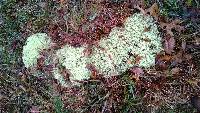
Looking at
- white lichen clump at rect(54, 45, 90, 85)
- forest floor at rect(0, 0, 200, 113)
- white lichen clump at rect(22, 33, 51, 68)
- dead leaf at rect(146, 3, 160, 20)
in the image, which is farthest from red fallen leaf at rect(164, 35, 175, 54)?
white lichen clump at rect(22, 33, 51, 68)

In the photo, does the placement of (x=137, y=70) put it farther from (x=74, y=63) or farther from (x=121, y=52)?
(x=74, y=63)

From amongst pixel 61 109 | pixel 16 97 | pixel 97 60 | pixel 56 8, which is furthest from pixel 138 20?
pixel 16 97

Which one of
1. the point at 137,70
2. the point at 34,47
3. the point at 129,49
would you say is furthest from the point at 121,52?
the point at 34,47

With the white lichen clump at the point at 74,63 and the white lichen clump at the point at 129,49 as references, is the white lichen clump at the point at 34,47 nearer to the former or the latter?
the white lichen clump at the point at 74,63

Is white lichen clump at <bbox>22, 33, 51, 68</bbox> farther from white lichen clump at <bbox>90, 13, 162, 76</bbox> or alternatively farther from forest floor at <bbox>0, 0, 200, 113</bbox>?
white lichen clump at <bbox>90, 13, 162, 76</bbox>

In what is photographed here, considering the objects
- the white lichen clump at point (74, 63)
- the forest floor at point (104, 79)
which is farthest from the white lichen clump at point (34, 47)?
the white lichen clump at point (74, 63)

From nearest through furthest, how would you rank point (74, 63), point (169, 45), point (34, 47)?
1. point (169, 45)
2. point (74, 63)
3. point (34, 47)
